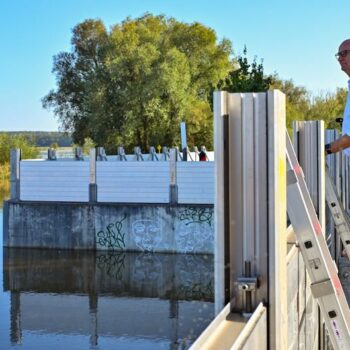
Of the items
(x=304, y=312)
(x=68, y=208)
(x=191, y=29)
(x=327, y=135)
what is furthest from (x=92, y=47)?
(x=304, y=312)

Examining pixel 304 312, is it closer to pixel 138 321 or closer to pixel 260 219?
pixel 260 219

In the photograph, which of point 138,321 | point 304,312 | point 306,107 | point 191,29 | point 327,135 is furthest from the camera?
point 306,107

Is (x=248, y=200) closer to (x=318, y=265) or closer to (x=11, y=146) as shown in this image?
(x=318, y=265)

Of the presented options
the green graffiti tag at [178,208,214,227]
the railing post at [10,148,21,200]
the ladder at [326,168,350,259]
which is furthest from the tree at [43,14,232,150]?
the ladder at [326,168,350,259]

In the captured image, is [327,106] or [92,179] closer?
[92,179]

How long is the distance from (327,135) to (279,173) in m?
5.22

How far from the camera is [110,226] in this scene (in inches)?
872

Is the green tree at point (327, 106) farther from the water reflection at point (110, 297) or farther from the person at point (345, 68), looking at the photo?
the person at point (345, 68)

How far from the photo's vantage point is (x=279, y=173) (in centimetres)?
283

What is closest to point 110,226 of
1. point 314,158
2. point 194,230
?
point 194,230

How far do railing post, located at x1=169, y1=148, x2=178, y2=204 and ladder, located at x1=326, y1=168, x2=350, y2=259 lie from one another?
15898mm

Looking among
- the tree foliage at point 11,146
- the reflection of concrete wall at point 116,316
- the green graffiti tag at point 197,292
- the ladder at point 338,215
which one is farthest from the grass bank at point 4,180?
the ladder at point 338,215

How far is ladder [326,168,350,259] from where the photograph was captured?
18.5 feet

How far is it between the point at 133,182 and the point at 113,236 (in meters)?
1.92
